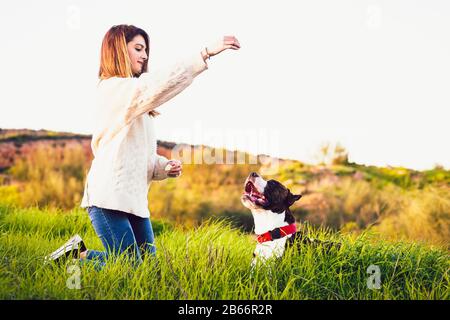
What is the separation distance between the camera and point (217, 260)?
3.22 metres

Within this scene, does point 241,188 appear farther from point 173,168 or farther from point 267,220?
point 267,220

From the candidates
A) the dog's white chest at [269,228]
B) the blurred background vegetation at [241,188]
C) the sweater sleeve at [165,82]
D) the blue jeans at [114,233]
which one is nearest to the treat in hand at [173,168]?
the blue jeans at [114,233]

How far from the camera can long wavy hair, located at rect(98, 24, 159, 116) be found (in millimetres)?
3283

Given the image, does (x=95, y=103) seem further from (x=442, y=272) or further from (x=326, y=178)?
(x=326, y=178)

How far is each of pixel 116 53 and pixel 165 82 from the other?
1.48 ft

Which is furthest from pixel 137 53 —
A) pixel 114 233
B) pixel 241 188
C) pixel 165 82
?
pixel 241 188

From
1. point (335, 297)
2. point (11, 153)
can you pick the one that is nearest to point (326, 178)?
point (11, 153)

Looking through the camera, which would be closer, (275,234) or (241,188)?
(275,234)

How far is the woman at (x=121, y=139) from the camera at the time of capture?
10.3 ft

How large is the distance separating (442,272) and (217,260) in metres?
1.48

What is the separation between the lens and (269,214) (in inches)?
124

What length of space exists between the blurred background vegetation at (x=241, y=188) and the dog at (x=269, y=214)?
10.9ft

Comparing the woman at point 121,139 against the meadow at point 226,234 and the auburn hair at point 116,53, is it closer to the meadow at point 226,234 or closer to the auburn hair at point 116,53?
the auburn hair at point 116,53

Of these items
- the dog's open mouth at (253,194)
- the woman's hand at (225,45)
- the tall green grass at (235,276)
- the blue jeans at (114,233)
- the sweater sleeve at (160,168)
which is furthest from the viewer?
the sweater sleeve at (160,168)
